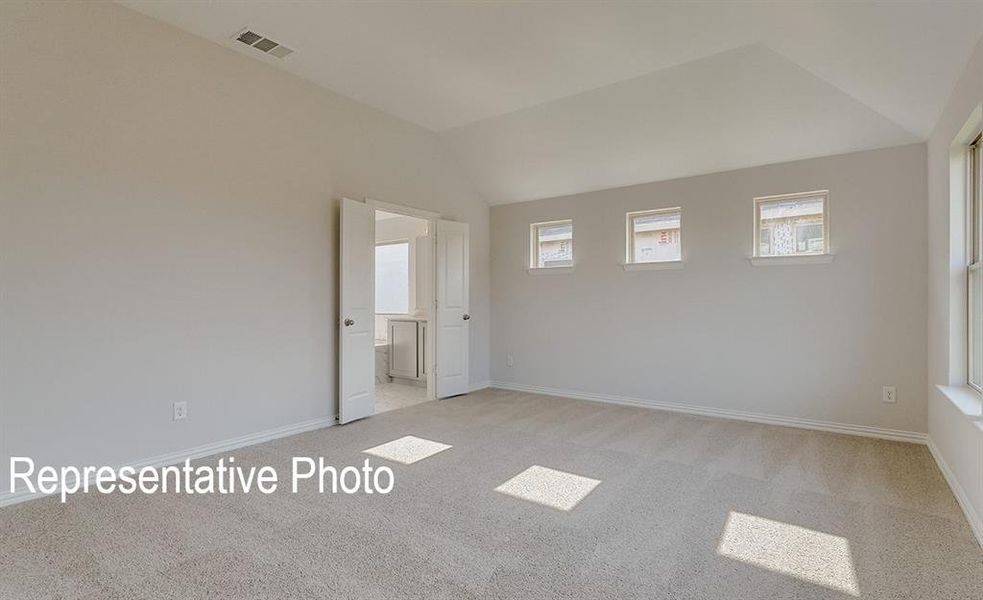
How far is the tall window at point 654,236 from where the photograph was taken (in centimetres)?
482

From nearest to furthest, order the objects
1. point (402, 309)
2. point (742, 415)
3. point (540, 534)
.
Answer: point (540, 534) → point (742, 415) → point (402, 309)

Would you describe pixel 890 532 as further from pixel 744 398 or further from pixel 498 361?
pixel 498 361

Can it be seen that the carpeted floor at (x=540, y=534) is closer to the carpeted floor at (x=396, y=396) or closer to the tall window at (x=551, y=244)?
the carpeted floor at (x=396, y=396)

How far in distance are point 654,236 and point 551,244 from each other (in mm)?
1249

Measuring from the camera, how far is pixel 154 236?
310 centimetres

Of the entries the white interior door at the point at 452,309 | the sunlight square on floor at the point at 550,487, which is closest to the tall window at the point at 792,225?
the sunlight square on floor at the point at 550,487

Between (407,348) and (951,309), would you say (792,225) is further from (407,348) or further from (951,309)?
(407,348)

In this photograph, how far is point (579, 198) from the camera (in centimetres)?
541

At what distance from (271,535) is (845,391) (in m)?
4.31

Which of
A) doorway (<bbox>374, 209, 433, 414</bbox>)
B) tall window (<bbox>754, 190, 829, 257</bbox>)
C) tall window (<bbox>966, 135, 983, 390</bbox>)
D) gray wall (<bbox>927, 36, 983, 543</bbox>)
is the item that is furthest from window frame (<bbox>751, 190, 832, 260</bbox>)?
doorway (<bbox>374, 209, 433, 414</bbox>)

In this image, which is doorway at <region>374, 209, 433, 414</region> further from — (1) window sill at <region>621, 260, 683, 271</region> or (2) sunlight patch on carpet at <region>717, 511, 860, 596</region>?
(2) sunlight patch on carpet at <region>717, 511, 860, 596</region>

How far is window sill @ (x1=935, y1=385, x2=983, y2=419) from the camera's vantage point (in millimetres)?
2381

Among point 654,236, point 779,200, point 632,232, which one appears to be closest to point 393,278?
point 632,232

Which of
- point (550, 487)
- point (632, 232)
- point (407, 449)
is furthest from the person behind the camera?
point (632, 232)
